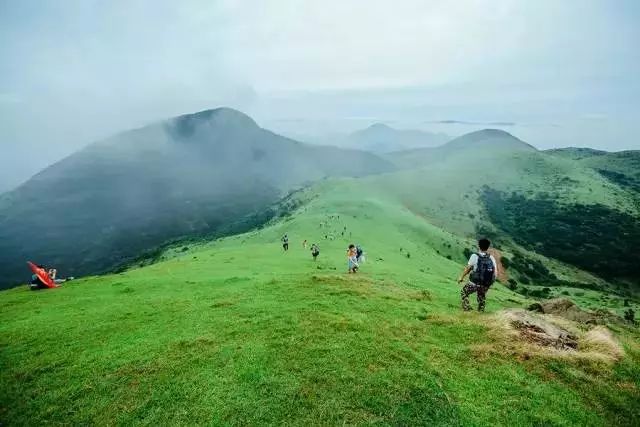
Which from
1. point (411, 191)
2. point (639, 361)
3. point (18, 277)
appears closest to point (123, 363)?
point (639, 361)

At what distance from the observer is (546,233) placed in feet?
515

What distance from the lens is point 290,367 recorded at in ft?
49.7

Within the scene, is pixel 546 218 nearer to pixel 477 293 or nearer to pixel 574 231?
pixel 574 231

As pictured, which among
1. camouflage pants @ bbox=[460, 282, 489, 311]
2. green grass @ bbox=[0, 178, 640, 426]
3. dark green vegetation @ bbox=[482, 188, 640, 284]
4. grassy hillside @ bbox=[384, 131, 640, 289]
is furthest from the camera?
grassy hillside @ bbox=[384, 131, 640, 289]

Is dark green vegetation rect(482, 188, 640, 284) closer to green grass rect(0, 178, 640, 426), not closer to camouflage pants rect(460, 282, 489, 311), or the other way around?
camouflage pants rect(460, 282, 489, 311)

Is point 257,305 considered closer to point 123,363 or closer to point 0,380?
point 123,363

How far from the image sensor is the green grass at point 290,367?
13227 millimetres

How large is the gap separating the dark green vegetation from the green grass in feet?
435

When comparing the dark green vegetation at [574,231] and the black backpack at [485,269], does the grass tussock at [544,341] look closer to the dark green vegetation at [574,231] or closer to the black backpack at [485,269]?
the black backpack at [485,269]

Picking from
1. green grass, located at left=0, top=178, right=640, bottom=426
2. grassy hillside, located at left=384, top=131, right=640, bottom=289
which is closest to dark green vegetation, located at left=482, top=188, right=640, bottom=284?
grassy hillside, located at left=384, top=131, right=640, bottom=289

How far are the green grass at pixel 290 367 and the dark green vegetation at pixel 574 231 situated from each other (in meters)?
133

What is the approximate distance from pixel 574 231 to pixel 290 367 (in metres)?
171

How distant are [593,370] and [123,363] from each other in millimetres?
17218

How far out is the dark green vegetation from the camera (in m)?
134
